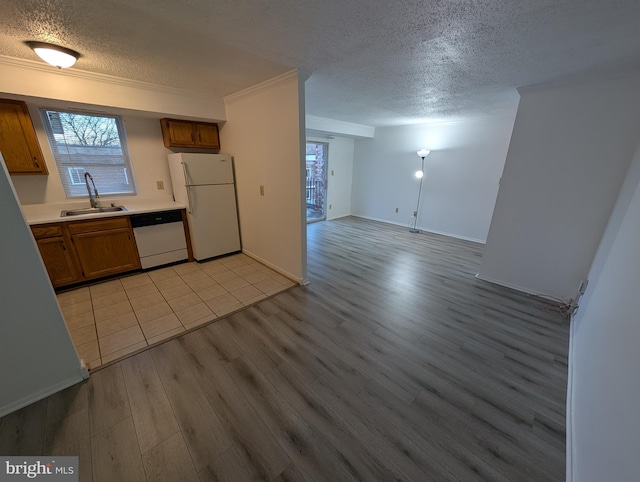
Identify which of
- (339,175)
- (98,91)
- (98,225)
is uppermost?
(98,91)

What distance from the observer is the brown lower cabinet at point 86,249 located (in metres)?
2.62

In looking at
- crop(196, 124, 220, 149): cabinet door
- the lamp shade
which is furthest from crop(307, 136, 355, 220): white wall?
the lamp shade

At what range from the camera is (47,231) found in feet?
8.40

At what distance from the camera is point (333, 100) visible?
3574 millimetres

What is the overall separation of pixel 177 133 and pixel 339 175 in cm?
408

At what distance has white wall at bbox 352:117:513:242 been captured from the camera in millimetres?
4559

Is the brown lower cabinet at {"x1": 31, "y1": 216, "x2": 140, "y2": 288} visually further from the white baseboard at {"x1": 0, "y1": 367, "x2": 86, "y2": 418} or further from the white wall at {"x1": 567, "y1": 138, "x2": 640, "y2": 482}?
the white wall at {"x1": 567, "y1": 138, "x2": 640, "y2": 482}

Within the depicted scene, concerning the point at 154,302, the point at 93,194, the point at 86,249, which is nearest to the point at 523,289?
the point at 154,302

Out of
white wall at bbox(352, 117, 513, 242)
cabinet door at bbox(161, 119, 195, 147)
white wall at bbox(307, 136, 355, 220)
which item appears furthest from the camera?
white wall at bbox(307, 136, 355, 220)

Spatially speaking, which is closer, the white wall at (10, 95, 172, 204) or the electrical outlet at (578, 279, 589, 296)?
the electrical outlet at (578, 279, 589, 296)

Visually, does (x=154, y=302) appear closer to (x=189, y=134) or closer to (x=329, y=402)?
(x=329, y=402)

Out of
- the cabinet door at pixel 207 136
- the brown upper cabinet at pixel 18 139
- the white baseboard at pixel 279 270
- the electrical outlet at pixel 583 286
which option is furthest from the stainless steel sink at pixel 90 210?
the electrical outlet at pixel 583 286

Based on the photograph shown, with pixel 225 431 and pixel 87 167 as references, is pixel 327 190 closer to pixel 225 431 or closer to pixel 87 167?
pixel 87 167

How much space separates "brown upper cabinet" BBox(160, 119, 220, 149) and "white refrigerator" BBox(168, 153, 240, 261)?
0.25 m
